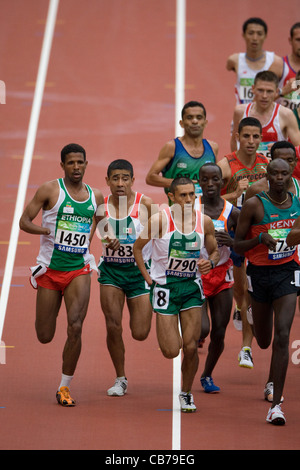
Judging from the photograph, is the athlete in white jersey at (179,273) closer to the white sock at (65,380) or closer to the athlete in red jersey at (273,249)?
the athlete in red jersey at (273,249)

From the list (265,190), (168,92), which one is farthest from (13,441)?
(168,92)

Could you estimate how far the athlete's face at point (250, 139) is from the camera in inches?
478

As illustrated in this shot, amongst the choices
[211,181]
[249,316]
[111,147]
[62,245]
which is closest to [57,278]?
[62,245]

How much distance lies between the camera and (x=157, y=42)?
20875 millimetres

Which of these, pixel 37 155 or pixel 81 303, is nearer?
pixel 81 303

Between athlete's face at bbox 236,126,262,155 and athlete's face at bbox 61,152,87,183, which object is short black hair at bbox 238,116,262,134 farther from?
athlete's face at bbox 61,152,87,183

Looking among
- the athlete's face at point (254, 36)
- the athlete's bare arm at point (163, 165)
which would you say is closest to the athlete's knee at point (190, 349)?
the athlete's bare arm at point (163, 165)

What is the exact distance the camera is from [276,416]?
995cm

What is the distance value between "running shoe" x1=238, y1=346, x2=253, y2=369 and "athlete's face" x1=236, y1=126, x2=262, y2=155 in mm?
2200

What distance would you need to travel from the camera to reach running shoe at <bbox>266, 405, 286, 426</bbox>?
9953 mm

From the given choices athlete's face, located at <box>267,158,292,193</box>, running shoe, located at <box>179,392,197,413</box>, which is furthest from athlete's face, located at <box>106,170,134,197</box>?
running shoe, located at <box>179,392,197,413</box>
